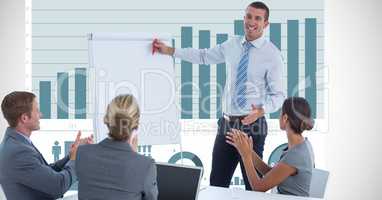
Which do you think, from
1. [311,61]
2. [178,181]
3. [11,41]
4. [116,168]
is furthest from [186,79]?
[116,168]

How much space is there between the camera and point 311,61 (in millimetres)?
5336

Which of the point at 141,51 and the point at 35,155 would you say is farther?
the point at 141,51

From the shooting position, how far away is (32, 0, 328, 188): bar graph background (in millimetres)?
5324

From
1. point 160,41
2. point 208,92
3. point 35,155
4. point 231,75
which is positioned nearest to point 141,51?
point 160,41

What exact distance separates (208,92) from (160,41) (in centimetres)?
133

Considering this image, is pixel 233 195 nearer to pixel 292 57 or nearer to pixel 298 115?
pixel 298 115

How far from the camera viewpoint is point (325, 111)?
534 cm

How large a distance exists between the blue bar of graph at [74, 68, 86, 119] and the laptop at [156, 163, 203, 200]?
294cm

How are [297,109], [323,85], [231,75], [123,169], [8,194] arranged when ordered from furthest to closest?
[323,85] < [231,75] < [297,109] < [8,194] < [123,169]

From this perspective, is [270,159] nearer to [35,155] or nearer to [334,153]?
[334,153]

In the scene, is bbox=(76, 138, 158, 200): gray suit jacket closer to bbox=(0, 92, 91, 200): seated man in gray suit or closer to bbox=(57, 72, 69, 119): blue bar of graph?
bbox=(0, 92, 91, 200): seated man in gray suit

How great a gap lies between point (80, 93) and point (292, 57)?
217 cm

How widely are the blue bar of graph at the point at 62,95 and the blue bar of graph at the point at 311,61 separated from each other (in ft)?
7.94

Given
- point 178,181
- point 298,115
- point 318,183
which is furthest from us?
point 318,183
